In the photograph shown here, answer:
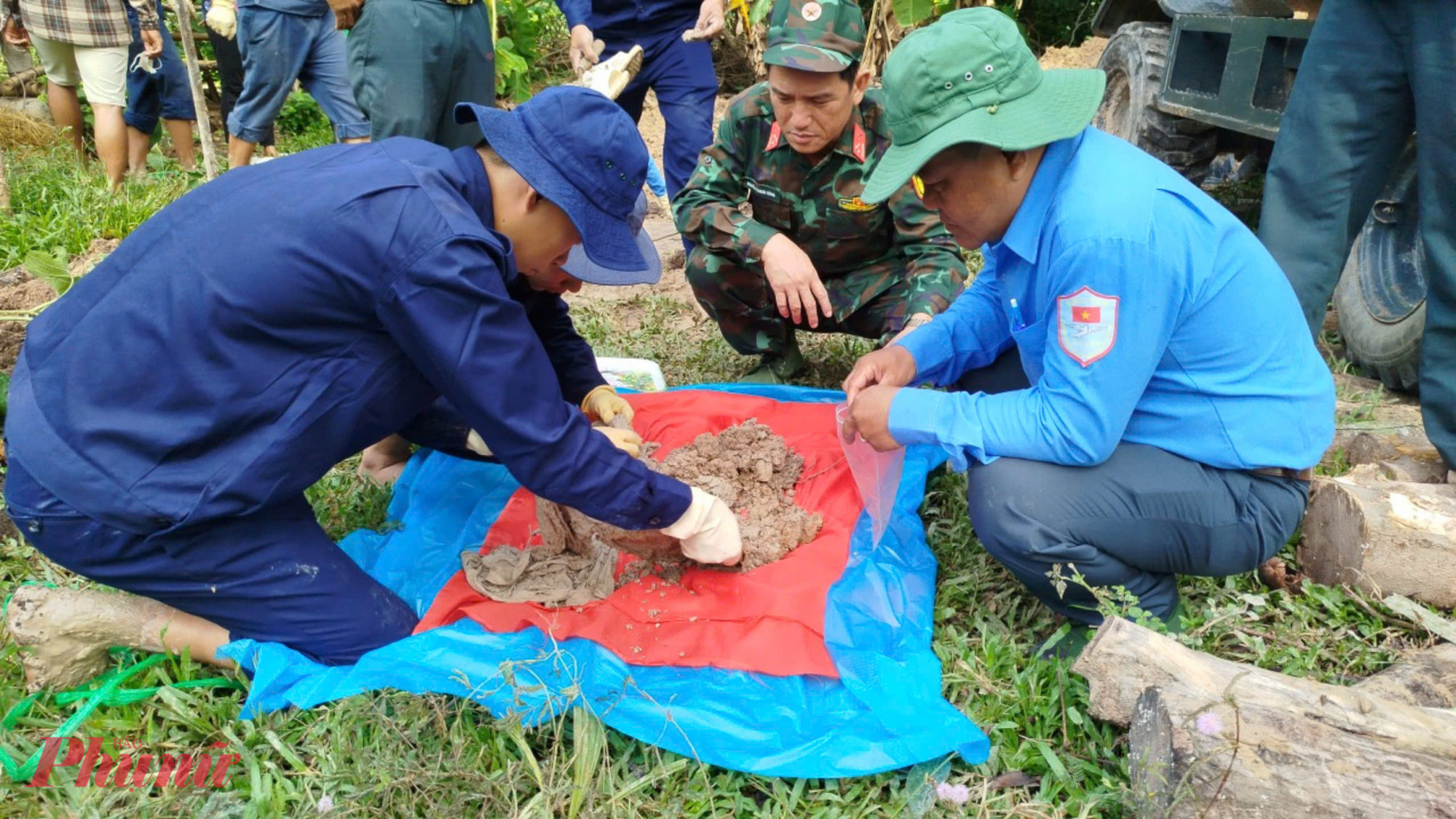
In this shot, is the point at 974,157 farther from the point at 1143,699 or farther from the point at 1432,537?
the point at 1432,537

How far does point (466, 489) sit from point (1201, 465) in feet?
6.90

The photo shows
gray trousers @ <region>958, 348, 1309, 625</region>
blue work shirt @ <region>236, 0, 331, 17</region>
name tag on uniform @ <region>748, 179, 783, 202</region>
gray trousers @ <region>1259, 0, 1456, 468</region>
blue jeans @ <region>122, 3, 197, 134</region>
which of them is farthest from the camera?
blue jeans @ <region>122, 3, 197, 134</region>

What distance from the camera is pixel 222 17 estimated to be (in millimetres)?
6371

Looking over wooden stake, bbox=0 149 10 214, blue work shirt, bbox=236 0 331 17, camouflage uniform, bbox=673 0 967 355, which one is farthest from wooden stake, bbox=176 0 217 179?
camouflage uniform, bbox=673 0 967 355

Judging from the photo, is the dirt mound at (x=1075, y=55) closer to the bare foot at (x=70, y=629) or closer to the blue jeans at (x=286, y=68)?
the blue jeans at (x=286, y=68)

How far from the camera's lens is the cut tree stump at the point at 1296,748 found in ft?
5.56

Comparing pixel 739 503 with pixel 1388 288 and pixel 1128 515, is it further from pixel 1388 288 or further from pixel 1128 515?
pixel 1388 288

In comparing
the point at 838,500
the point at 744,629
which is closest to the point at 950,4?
the point at 838,500

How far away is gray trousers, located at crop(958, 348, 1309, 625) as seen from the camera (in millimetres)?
2180

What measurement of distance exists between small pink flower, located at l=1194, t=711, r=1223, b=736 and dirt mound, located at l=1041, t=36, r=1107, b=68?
8.02 meters

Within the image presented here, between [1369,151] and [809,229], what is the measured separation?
181 cm

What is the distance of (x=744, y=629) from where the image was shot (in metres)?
2.38

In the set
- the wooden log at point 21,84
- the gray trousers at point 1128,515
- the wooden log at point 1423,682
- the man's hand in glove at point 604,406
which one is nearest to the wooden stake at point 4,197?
the man's hand in glove at point 604,406

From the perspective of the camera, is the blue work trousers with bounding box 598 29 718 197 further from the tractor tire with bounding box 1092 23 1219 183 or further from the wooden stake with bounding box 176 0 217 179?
the wooden stake with bounding box 176 0 217 179
